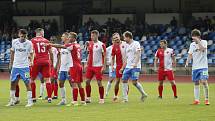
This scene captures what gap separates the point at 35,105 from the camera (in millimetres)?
19156

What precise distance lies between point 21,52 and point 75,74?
5.69 feet

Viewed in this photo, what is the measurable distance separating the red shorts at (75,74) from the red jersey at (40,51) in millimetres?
1352

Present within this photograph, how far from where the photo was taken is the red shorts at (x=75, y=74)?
1877 centimetres

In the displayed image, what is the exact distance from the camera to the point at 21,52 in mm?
18703

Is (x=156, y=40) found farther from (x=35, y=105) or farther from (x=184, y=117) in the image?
(x=184, y=117)

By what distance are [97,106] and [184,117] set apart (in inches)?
157

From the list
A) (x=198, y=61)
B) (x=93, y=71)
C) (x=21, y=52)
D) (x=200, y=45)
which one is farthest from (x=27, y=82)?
(x=200, y=45)

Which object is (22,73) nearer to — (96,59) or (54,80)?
(96,59)

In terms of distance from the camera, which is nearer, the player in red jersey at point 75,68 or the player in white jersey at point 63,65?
the player in red jersey at point 75,68

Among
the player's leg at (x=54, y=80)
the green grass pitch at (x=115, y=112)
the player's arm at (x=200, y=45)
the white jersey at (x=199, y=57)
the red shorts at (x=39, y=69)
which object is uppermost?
the player's arm at (x=200, y=45)

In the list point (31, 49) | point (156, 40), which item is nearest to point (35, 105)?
point (31, 49)

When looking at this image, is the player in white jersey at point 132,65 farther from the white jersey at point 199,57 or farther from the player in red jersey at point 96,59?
the white jersey at point 199,57

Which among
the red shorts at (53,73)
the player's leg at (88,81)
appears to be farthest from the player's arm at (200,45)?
the red shorts at (53,73)

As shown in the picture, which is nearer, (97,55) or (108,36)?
(97,55)
